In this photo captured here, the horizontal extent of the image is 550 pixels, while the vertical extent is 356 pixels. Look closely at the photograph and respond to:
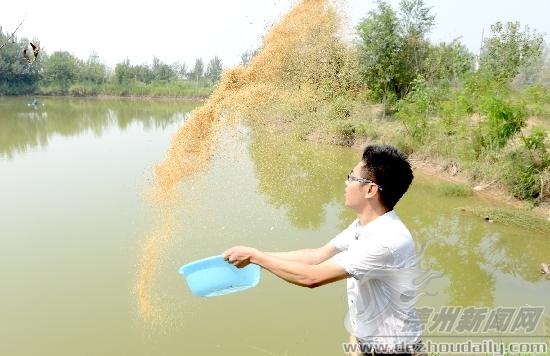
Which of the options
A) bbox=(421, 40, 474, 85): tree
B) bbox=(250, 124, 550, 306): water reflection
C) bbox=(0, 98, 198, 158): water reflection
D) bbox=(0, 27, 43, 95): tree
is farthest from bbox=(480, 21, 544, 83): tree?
bbox=(0, 27, 43, 95): tree

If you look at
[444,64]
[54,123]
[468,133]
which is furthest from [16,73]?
[468,133]

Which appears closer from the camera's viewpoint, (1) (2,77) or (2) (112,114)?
(2) (112,114)

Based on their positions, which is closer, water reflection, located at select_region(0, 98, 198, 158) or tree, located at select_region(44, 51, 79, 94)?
water reflection, located at select_region(0, 98, 198, 158)

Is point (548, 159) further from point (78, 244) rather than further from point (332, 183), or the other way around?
point (78, 244)

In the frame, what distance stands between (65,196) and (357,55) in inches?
426

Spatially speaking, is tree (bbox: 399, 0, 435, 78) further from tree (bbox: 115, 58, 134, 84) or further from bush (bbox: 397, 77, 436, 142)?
tree (bbox: 115, 58, 134, 84)

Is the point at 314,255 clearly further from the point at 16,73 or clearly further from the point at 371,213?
the point at 16,73

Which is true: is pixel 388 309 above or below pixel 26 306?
above

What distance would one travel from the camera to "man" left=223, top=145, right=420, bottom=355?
54.1 inches

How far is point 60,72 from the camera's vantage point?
1417 inches

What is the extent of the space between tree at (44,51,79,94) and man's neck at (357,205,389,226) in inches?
1512

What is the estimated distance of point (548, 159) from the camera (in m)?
7.59

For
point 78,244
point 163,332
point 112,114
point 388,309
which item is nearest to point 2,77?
point 112,114

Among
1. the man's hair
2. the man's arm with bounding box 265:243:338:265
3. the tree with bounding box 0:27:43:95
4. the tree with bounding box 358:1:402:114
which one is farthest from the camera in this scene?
the tree with bounding box 0:27:43:95
